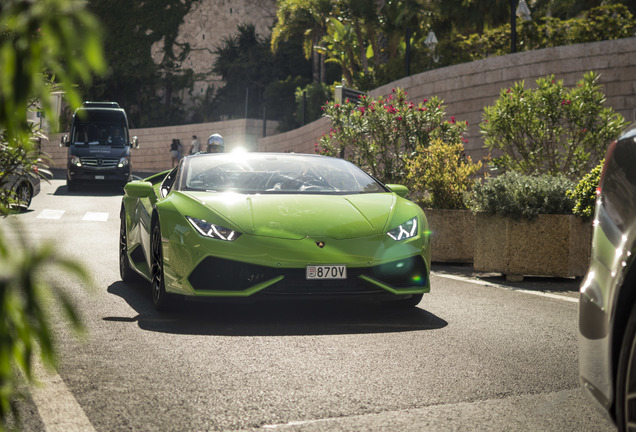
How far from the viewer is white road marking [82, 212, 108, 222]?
1891 cm

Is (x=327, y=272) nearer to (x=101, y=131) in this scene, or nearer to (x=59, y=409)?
(x=59, y=409)

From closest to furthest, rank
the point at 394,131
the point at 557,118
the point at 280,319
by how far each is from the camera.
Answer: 1. the point at 280,319
2. the point at 557,118
3. the point at 394,131

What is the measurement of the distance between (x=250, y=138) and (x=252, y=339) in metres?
50.3

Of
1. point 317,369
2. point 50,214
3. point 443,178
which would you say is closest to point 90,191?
point 50,214

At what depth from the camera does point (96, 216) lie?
19750 millimetres

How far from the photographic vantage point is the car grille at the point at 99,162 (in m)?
29.3

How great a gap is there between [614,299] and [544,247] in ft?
23.9

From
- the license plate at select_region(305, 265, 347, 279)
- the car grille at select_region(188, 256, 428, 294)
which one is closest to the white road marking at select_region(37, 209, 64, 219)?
the car grille at select_region(188, 256, 428, 294)

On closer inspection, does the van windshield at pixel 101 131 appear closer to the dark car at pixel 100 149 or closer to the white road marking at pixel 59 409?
the dark car at pixel 100 149

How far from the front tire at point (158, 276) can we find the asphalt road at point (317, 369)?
10cm

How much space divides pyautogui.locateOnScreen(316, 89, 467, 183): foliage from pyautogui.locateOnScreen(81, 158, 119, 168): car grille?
15396 mm

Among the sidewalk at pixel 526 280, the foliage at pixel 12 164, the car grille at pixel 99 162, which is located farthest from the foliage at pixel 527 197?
the car grille at pixel 99 162

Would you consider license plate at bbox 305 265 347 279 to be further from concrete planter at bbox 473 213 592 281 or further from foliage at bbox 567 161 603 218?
foliage at bbox 567 161 603 218

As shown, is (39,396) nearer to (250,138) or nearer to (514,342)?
(514,342)
